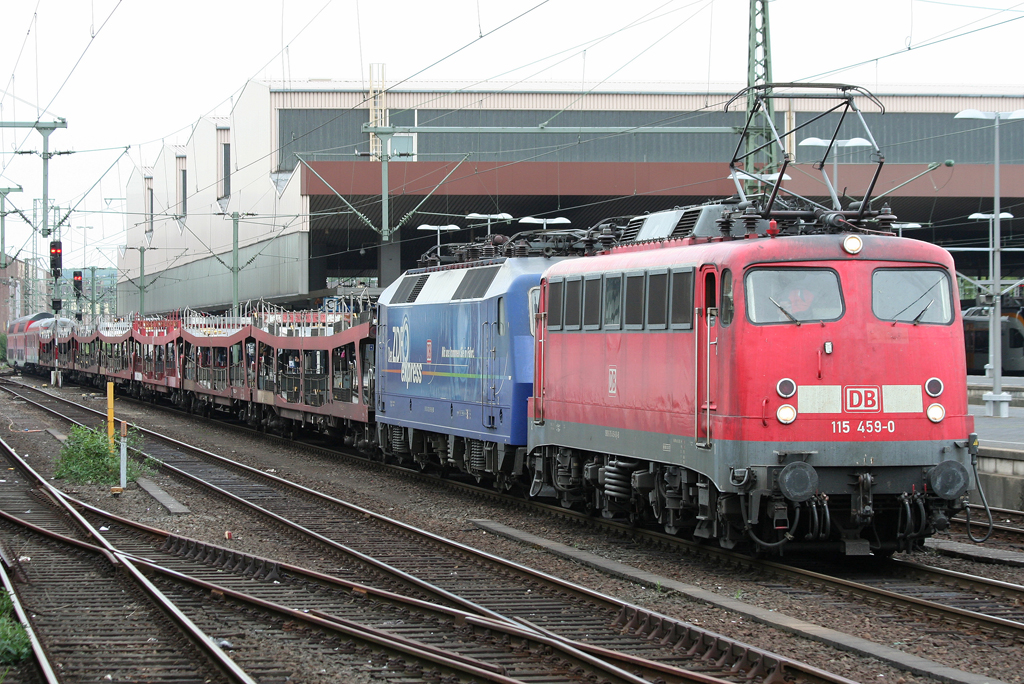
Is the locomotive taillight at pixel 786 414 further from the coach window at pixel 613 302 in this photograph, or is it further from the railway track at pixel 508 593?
the coach window at pixel 613 302

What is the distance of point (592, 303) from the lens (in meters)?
14.0

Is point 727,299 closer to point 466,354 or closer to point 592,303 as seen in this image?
point 592,303

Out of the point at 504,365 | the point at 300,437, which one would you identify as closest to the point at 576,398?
the point at 504,365

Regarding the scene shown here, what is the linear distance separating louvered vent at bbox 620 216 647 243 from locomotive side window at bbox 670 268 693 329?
2.06 m

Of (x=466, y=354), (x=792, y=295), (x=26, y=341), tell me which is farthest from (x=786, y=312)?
(x=26, y=341)

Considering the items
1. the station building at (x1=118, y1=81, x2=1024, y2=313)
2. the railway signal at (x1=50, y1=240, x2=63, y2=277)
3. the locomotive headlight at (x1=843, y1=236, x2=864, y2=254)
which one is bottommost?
the locomotive headlight at (x1=843, y1=236, x2=864, y2=254)

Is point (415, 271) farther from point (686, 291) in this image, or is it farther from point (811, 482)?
point (811, 482)

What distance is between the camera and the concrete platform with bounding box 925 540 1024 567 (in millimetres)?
12273

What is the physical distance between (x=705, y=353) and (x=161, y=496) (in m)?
10.6

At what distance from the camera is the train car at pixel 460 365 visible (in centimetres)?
1659

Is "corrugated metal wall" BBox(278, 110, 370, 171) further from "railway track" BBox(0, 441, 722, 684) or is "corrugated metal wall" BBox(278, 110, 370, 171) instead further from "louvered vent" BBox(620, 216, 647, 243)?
"railway track" BBox(0, 441, 722, 684)

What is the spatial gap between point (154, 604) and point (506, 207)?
46.3 m

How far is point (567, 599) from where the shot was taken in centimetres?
1066

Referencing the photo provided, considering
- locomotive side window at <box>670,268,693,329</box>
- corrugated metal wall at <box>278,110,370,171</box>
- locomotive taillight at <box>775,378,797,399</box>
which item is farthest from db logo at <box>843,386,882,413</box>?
corrugated metal wall at <box>278,110,370,171</box>
